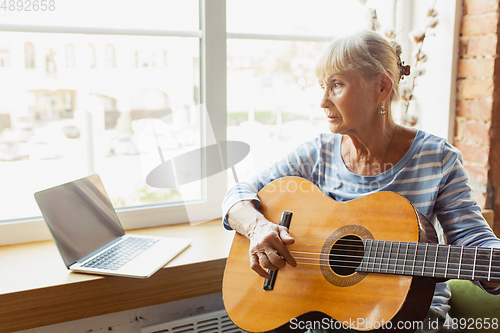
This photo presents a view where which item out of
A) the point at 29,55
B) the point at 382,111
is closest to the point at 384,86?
the point at 382,111

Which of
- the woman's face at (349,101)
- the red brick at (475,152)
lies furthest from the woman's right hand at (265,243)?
the red brick at (475,152)

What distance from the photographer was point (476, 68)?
1935mm

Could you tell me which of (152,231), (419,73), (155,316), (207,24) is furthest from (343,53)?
(155,316)

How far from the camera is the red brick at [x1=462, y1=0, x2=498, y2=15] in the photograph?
1.84 m

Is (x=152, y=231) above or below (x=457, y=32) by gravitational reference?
below

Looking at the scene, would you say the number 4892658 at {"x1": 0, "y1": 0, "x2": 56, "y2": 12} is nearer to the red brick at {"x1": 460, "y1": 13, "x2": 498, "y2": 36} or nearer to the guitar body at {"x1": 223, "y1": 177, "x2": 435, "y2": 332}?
the guitar body at {"x1": 223, "y1": 177, "x2": 435, "y2": 332}

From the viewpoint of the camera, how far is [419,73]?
204cm

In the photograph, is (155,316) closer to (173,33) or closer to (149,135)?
(149,135)

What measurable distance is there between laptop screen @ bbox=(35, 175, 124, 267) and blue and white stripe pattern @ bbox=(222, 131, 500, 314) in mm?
438

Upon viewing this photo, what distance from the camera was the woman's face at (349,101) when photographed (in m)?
1.38

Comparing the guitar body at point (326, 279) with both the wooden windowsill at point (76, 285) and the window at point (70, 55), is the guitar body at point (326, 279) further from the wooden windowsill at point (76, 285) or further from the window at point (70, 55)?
the window at point (70, 55)

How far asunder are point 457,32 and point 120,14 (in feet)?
4.89

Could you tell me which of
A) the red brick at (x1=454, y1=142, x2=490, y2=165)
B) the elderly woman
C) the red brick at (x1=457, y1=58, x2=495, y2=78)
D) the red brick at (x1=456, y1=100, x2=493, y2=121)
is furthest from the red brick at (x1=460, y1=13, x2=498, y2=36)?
the elderly woman

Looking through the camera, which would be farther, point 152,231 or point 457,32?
point 457,32
